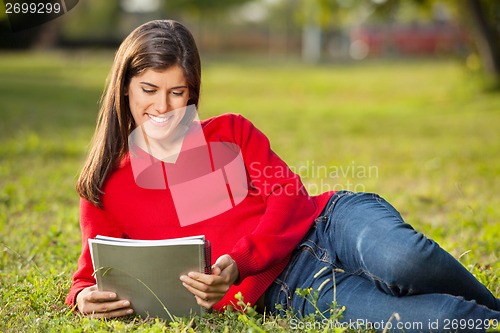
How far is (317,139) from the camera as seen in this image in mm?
8773

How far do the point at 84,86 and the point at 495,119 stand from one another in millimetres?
8553

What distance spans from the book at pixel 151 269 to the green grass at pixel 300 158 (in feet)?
0.24

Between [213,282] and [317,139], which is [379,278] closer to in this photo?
[213,282]

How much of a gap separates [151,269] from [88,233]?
395mm

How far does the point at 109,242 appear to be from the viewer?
252 cm

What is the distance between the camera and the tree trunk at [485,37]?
13.8m

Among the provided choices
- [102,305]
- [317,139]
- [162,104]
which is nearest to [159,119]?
[162,104]

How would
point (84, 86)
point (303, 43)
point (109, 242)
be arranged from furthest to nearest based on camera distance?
point (303, 43) → point (84, 86) → point (109, 242)

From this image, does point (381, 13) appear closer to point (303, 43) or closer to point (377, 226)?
point (377, 226)

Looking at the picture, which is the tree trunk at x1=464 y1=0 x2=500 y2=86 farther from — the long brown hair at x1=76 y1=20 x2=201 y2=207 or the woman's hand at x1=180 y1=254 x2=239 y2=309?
the woman's hand at x1=180 y1=254 x2=239 y2=309

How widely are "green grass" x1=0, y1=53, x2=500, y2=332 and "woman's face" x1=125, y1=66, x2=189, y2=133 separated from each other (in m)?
0.76

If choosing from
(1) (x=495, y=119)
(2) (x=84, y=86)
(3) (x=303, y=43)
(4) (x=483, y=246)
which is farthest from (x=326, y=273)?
(3) (x=303, y=43)

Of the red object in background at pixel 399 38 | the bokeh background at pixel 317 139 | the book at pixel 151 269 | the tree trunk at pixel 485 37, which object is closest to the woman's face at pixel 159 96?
the book at pixel 151 269

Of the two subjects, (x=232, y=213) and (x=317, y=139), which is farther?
(x=317, y=139)
